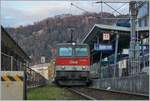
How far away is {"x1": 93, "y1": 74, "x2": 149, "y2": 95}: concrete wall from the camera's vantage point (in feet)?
77.4

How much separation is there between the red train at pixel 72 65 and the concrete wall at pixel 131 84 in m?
1.90

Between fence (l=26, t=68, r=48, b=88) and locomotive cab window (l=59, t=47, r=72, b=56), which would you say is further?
locomotive cab window (l=59, t=47, r=72, b=56)

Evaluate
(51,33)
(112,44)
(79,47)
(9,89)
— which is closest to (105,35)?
(79,47)

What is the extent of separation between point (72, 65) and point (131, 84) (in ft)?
37.4

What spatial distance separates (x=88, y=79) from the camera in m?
38.3

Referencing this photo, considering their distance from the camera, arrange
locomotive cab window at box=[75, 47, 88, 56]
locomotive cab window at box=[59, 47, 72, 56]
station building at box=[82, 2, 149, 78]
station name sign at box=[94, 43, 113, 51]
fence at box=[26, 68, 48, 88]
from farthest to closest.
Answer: station name sign at box=[94, 43, 113, 51] → locomotive cab window at box=[75, 47, 88, 56] → locomotive cab window at box=[59, 47, 72, 56] → station building at box=[82, 2, 149, 78] → fence at box=[26, 68, 48, 88]

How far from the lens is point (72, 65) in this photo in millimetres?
38375

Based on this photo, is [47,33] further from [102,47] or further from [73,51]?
[73,51]

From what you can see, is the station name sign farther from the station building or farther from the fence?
the fence

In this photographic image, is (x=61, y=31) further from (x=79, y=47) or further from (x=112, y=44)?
(x=79, y=47)

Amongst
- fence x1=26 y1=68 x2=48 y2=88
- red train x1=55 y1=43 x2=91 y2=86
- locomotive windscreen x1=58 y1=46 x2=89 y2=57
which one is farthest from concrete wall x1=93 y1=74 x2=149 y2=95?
fence x1=26 y1=68 x2=48 y2=88

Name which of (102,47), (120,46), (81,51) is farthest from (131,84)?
(120,46)

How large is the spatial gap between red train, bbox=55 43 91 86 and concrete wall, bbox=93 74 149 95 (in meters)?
1.90

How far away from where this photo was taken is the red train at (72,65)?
124 feet
